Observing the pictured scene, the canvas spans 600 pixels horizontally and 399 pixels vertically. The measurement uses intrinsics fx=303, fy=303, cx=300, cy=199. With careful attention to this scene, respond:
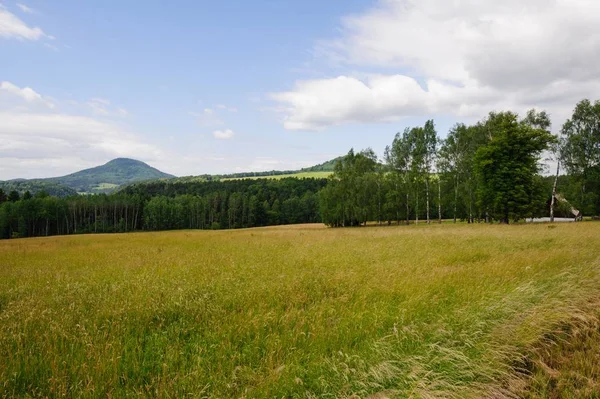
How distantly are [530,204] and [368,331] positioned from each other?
118ft

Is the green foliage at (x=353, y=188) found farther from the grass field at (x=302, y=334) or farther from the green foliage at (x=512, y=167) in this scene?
the grass field at (x=302, y=334)

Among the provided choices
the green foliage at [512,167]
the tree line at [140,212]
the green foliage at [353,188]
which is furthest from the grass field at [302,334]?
the tree line at [140,212]

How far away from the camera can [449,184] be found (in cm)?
4516

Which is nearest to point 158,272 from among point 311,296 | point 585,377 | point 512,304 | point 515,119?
point 311,296

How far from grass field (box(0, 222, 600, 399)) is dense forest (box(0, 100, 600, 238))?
28.1 metres

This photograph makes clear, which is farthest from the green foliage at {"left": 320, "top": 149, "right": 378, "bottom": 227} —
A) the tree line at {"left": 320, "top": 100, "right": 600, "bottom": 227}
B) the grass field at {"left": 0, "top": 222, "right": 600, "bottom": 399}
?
the grass field at {"left": 0, "top": 222, "right": 600, "bottom": 399}

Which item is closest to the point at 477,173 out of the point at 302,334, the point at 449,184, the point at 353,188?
the point at 449,184

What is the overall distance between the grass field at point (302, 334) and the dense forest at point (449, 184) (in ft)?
92.1

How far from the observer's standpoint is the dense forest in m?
32.3

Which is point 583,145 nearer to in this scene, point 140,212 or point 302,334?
point 302,334

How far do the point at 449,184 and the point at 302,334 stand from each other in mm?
46336

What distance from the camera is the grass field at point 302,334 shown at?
3.62 m

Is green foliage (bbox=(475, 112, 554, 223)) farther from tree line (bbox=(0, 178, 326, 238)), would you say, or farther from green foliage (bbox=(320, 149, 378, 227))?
tree line (bbox=(0, 178, 326, 238))

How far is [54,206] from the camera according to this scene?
82.3 metres
